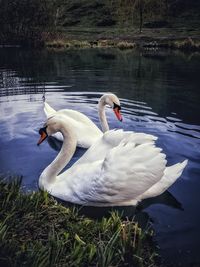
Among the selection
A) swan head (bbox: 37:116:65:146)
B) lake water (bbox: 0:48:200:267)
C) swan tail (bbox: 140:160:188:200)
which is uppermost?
swan head (bbox: 37:116:65:146)

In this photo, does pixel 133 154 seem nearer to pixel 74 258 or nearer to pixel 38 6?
pixel 74 258

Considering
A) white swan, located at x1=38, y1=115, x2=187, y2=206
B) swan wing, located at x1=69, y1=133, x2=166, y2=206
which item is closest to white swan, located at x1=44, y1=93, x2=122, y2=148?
white swan, located at x1=38, y1=115, x2=187, y2=206

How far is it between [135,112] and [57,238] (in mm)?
9906

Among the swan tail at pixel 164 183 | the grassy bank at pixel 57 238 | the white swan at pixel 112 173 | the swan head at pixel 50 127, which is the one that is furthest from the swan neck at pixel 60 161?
the grassy bank at pixel 57 238

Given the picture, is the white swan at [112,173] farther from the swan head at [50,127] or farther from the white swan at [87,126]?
the white swan at [87,126]

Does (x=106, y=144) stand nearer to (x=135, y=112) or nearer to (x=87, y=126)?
(x=87, y=126)

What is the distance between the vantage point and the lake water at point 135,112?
7195mm

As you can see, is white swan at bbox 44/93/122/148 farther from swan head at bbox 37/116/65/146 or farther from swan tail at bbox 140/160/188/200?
swan tail at bbox 140/160/188/200

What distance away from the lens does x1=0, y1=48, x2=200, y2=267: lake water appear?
23.6ft

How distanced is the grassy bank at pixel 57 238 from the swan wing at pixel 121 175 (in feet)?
3.14

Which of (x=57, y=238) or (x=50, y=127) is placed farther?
(x=50, y=127)

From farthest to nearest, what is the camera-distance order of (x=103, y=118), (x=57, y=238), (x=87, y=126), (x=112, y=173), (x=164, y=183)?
(x=103, y=118) < (x=87, y=126) < (x=164, y=183) < (x=112, y=173) < (x=57, y=238)

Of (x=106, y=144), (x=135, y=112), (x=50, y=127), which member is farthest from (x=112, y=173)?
(x=135, y=112)

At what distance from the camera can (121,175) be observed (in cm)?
691
